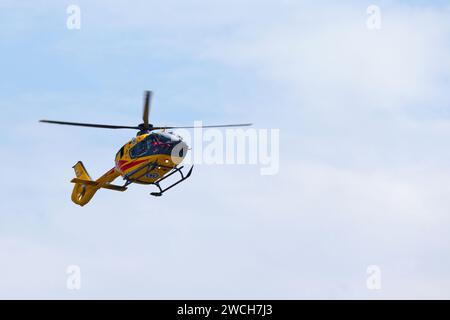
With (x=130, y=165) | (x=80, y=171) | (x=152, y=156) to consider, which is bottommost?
(x=130, y=165)

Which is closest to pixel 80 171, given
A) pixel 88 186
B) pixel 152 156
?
pixel 88 186

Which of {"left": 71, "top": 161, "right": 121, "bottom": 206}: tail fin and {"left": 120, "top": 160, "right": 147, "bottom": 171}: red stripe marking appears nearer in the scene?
{"left": 120, "top": 160, "right": 147, "bottom": 171}: red stripe marking

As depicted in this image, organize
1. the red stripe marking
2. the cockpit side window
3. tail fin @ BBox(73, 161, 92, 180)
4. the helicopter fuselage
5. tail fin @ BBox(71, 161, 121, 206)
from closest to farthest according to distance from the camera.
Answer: the helicopter fuselage < the cockpit side window < the red stripe marking < tail fin @ BBox(71, 161, 121, 206) < tail fin @ BBox(73, 161, 92, 180)

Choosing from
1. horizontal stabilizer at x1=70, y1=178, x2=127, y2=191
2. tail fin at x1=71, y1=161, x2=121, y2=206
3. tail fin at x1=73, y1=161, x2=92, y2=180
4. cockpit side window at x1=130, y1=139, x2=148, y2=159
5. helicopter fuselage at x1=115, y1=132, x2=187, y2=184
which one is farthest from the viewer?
tail fin at x1=73, y1=161, x2=92, y2=180

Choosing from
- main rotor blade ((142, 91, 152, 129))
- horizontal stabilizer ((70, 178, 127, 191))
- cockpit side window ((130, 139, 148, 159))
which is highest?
main rotor blade ((142, 91, 152, 129))

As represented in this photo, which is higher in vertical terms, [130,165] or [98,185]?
[130,165]

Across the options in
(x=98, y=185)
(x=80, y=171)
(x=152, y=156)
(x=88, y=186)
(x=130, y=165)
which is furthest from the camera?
(x=80, y=171)

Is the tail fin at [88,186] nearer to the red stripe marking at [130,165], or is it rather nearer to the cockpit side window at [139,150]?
the red stripe marking at [130,165]

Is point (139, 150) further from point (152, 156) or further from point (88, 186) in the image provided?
point (88, 186)

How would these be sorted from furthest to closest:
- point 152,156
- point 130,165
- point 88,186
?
1. point 88,186
2. point 130,165
3. point 152,156

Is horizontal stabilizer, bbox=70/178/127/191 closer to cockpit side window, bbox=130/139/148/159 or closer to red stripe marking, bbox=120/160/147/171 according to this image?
red stripe marking, bbox=120/160/147/171

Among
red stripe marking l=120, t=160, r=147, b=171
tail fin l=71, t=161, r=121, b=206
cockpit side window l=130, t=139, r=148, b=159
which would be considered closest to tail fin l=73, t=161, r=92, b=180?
tail fin l=71, t=161, r=121, b=206

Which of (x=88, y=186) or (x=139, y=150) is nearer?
(x=139, y=150)

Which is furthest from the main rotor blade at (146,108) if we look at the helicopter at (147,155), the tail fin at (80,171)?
the tail fin at (80,171)
